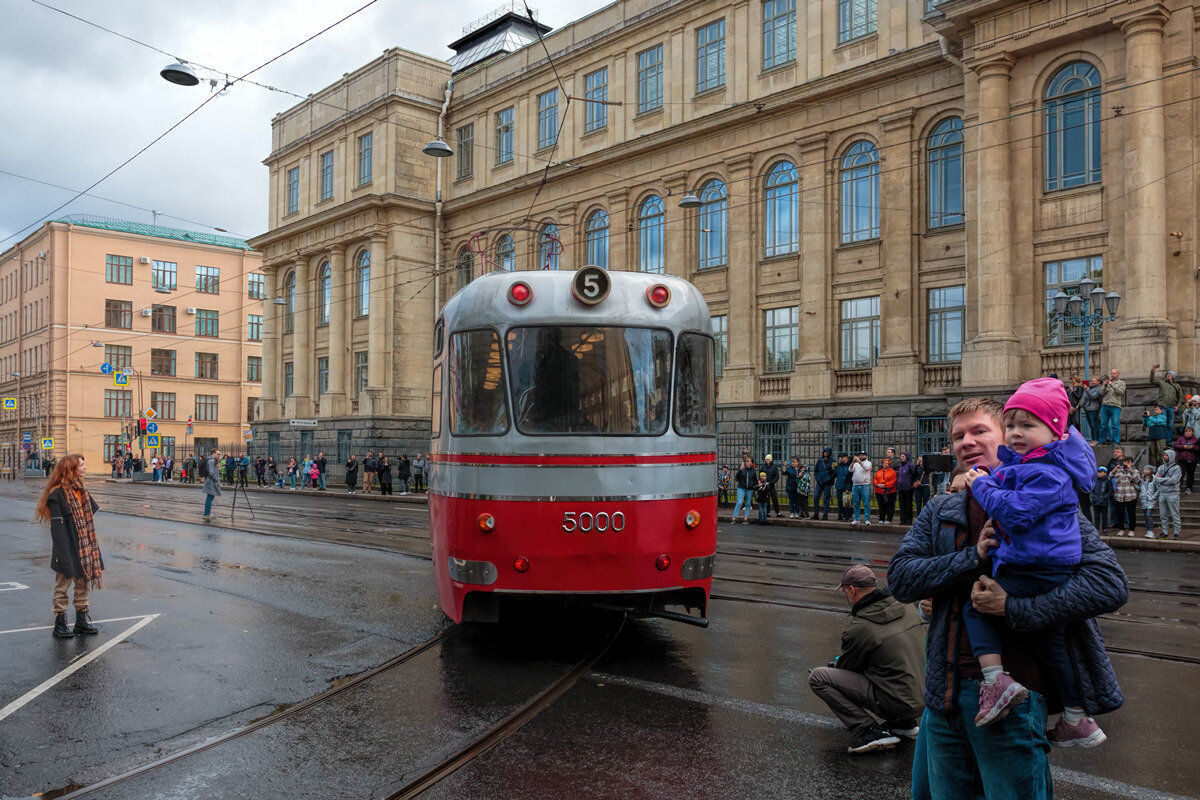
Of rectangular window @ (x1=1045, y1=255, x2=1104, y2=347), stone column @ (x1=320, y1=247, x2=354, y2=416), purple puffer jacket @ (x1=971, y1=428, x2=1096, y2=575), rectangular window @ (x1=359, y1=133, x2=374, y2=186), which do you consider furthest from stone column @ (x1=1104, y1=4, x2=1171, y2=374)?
stone column @ (x1=320, y1=247, x2=354, y2=416)

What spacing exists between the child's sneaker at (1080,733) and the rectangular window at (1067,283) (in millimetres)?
23766

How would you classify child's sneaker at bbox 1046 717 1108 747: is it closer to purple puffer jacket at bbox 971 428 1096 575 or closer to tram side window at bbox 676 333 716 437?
purple puffer jacket at bbox 971 428 1096 575

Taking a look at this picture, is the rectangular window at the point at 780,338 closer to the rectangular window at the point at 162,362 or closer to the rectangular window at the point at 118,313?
the rectangular window at the point at 162,362

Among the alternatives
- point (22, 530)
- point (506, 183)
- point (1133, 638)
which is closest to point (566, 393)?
point (1133, 638)

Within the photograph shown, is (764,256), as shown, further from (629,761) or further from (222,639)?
(629,761)

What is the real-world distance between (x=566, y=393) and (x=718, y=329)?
27.0 meters

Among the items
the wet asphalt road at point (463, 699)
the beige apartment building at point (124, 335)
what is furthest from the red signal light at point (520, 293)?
the beige apartment building at point (124, 335)

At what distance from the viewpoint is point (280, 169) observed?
53781mm

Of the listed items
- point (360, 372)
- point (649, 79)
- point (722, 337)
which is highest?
point (649, 79)

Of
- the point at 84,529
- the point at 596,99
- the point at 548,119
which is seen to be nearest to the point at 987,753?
the point at 84,529

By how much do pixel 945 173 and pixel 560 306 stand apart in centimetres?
2413

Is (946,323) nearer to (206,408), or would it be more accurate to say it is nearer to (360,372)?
(360,372)

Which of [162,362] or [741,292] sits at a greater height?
[162,362]

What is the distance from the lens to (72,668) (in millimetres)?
7730
